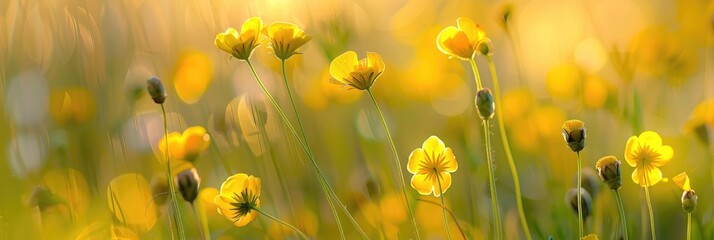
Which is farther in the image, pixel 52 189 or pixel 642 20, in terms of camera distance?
pixel 642 20

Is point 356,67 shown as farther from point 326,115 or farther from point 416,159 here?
point 326,115

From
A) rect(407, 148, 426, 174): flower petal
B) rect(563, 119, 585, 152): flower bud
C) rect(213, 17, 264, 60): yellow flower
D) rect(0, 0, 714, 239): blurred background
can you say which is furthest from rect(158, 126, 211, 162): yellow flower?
rect(563, 119, 585, 152): flower bud

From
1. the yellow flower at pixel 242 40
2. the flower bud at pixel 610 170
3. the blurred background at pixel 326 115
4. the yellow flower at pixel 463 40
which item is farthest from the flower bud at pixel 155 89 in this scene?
the flower bud at pixel 610 170

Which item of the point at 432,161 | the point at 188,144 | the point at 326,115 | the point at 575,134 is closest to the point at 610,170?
the point at 575,134

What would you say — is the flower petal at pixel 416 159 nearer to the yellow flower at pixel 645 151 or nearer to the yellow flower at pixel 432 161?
the yellow flower at pixel 432 161

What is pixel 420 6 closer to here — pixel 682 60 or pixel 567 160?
pixel 682 60

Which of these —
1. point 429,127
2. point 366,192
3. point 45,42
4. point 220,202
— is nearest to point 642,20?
point 429,127
